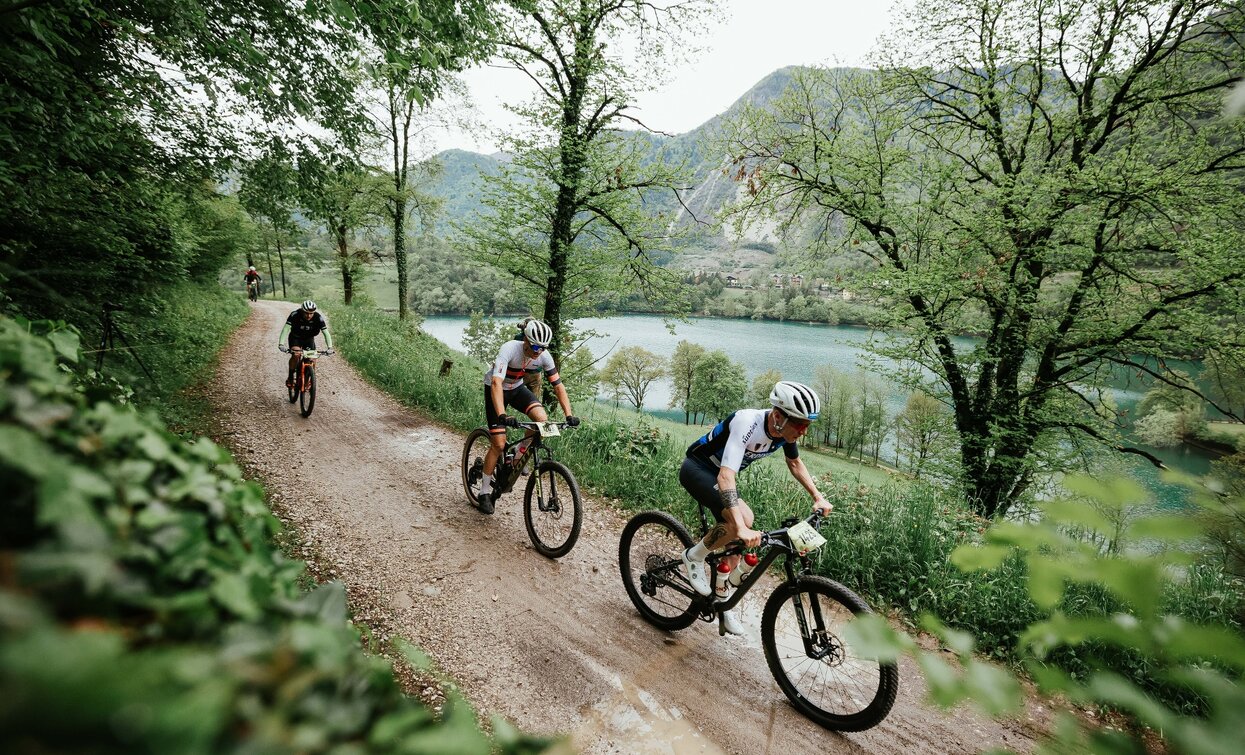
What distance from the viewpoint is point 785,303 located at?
323 feet

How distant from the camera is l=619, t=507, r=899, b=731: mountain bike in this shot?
365 cm

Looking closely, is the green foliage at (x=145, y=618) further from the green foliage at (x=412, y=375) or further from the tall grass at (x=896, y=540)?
the green foliage at (x=412, y=375)

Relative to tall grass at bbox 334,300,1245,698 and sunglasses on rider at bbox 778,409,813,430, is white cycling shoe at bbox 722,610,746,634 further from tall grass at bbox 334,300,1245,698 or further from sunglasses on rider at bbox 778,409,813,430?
sunglasses on rider at bbox 778,409,813,430

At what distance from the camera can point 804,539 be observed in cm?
370

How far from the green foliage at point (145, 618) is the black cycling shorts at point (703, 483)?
139 inches

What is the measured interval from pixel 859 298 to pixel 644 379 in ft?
179

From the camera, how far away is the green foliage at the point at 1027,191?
29.9 ft

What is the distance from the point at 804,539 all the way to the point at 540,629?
268 cm

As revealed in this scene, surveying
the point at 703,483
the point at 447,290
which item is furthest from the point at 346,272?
the point at 447,290

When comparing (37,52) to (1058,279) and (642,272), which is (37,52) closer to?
(642,272)

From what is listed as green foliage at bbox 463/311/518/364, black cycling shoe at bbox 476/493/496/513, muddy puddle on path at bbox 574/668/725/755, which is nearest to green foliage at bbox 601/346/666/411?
green foliage at bbox 463/311/518/364

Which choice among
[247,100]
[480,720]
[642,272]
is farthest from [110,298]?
[642,272]

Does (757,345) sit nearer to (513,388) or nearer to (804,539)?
(513,388)

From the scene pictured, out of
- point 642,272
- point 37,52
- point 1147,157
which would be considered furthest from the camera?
point 642,272
